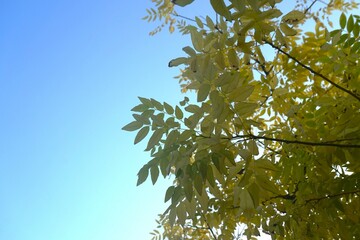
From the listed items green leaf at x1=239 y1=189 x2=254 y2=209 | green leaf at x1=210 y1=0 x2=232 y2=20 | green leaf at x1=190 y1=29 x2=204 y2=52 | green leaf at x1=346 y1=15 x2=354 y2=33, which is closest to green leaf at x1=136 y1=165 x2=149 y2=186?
green leaf at x1=239 y1=189 x2=254 y2=209

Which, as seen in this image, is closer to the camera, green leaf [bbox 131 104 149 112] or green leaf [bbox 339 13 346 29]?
green leaf [bbox 131 104 149 112]

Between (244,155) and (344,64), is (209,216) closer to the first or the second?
(244,155)

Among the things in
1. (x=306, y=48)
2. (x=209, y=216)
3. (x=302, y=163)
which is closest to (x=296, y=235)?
(x=302, y=163)

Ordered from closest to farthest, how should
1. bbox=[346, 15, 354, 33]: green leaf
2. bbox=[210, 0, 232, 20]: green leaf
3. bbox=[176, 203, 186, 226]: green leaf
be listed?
bbox=[210, 0, 232, 20]: green leaf < bbox=[176, 203, 186, 226]: green leaf < bbox=[346, 15, 354, 33]: green leaf

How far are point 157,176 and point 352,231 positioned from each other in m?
0.87

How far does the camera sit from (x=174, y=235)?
2.61m

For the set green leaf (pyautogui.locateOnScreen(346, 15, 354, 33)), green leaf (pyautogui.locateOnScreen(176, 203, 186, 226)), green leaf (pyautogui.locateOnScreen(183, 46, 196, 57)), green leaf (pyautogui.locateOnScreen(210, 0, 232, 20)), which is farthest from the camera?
green leaf (pyautogui.locateOnScreen(346, 15, 354, 33))

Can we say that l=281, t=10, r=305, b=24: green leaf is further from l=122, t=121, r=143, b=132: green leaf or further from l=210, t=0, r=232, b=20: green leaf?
l=122, t=121, r=143, b=132: green leaf

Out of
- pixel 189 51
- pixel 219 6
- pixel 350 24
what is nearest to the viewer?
pixel 219 6

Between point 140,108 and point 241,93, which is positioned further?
point 140,108

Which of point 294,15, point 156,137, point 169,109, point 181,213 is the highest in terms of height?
point 294,15

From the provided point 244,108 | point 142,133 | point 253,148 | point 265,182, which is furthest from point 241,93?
point 142,133

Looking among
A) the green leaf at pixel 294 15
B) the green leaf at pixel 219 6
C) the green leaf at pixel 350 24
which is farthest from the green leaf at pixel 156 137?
the green leaf at pixel 350 24

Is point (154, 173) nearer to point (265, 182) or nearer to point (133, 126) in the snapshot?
point (133, 126)
